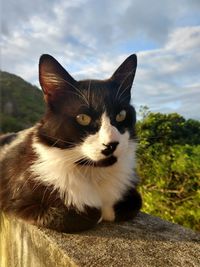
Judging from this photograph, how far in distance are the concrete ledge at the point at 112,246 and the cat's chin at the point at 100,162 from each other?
1.20 feet

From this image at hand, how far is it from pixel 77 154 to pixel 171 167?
69.0 inches

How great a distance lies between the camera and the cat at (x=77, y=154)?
6.40 feet

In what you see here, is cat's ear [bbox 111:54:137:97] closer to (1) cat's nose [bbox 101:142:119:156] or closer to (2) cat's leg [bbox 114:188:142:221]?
(1) cat's nose [bbox 101:142:119:156]

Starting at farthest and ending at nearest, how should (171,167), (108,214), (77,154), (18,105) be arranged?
(18,105), (171,167), (108,214), (77,154)

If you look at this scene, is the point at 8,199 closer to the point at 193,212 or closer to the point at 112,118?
the point at 112,118

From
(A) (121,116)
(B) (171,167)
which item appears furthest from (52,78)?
(B) (171,167)

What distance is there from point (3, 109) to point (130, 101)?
873 centimetres

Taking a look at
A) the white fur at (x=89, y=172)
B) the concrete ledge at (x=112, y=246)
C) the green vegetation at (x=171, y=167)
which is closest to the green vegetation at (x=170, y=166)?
the green vegetation at (x=171, y=167)

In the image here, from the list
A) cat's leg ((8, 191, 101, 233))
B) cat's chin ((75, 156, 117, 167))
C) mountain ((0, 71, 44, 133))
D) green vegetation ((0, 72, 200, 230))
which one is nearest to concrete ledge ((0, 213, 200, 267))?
cat's leg ((8, 191, 101, 233))

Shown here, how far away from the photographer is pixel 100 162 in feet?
6.45

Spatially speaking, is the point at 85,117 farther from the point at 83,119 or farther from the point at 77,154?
the point at 77,154

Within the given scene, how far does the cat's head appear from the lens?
191 cm

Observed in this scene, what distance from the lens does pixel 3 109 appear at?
34.6 feet

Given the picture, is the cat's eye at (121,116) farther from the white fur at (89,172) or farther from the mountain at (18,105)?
the mountain at (18,105)
